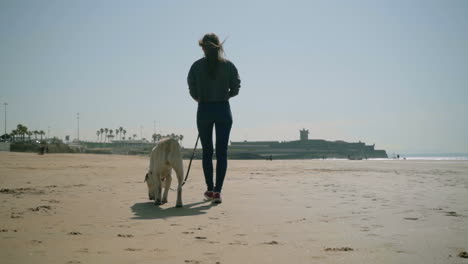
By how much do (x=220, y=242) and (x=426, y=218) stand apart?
85.2 inches

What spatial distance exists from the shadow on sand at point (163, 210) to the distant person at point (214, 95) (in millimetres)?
573

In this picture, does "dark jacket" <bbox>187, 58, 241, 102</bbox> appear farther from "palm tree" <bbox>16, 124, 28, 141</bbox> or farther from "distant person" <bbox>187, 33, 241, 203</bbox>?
"palm tree" <bbox>16, 124, 28, 141</bbox>

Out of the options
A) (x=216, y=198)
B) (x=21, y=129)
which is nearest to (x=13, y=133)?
(x=21, y=129)

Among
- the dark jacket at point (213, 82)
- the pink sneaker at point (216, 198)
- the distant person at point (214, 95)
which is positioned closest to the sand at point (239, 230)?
the pink sneaker at point (216, 198)

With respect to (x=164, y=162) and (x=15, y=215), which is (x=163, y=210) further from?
(x=15, y=215)

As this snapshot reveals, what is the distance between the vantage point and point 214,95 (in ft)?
18.9

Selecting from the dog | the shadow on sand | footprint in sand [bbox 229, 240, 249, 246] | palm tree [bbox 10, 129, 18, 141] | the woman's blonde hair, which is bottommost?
the shadow on sand

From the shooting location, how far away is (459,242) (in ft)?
9.44

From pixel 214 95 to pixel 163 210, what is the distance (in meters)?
1.79

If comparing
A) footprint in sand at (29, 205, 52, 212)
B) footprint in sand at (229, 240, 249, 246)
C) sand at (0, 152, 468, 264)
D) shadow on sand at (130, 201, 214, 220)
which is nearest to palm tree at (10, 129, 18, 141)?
sand at (0, 152, 468, 264)

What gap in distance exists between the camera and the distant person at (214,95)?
19.0 feet

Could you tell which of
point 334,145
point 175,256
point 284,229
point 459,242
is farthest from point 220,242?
point 334,145

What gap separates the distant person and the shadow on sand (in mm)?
573

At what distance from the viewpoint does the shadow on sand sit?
4355 millimetres
